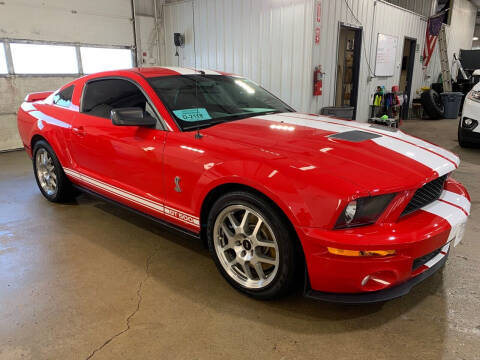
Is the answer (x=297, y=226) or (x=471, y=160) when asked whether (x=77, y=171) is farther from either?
(x=471, y=160)

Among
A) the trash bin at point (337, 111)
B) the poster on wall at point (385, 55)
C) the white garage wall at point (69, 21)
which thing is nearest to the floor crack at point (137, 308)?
the trash bin at point (337, 111)

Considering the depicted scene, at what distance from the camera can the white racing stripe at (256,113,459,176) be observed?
82.8 inches

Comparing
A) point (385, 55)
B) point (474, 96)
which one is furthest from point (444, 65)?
point (474, 96)

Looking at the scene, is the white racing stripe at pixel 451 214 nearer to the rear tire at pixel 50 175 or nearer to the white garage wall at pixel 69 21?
the rear tire at pixel 50 175

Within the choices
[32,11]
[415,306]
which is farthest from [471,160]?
[32,11]

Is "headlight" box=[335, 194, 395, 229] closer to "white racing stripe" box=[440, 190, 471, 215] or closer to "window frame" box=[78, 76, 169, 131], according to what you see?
"white racing stripe" box=[440, 190, 471, 215]

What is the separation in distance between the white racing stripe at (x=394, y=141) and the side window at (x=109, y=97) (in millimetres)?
953

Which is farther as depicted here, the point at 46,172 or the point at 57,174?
the point at 46,172

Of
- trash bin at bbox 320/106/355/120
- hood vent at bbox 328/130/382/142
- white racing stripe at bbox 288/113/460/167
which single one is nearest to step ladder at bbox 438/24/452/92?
trash bin at bbox 320/106/355/120

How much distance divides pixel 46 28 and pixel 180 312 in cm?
707

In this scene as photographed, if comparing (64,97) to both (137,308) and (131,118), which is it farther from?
(137,308)

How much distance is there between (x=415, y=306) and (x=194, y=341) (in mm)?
1307

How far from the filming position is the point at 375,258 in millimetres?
1703

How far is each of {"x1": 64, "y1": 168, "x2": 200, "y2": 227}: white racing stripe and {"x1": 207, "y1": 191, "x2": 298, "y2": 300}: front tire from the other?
209 mm
